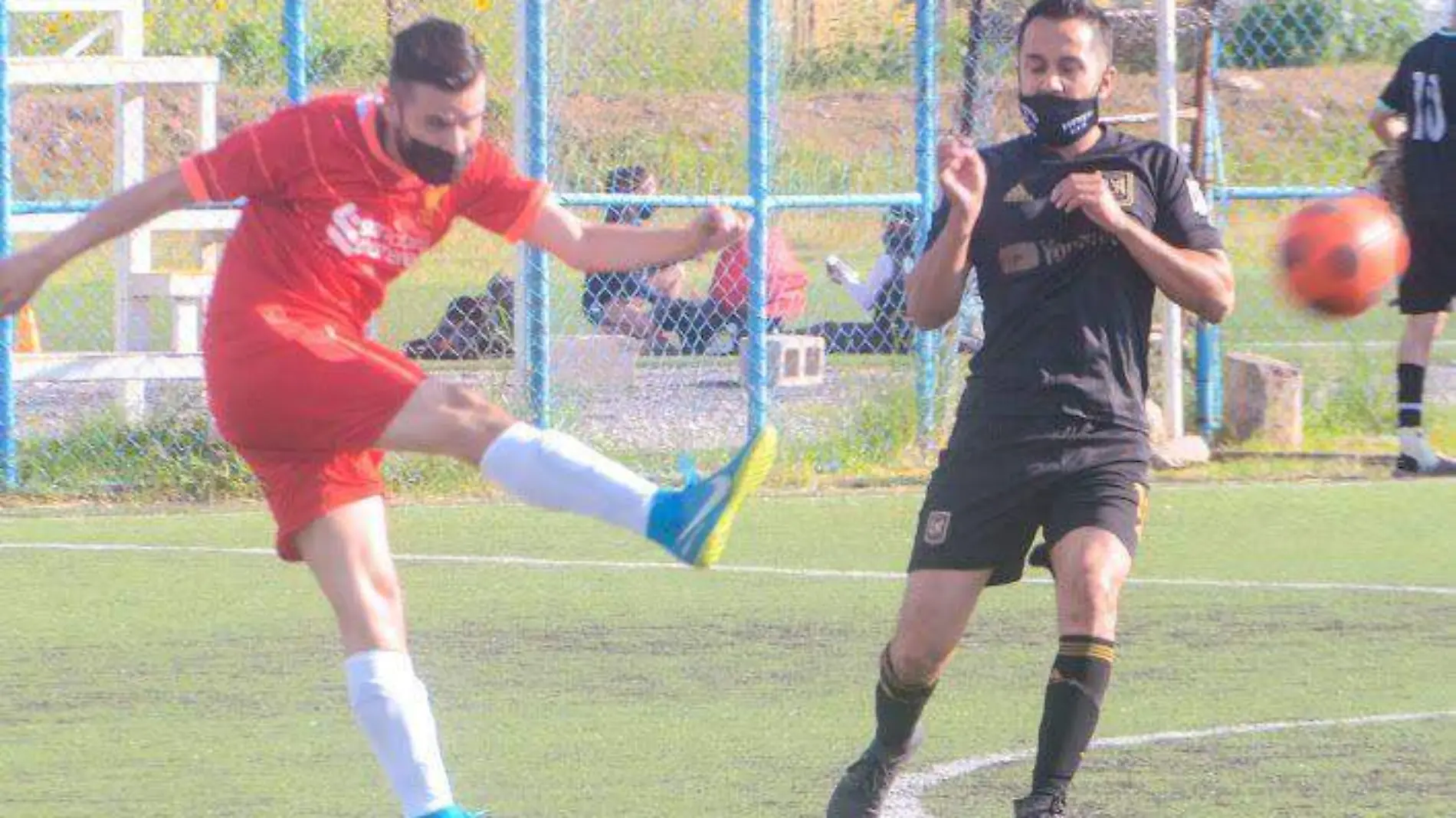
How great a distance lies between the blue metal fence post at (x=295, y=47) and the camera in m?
12.6

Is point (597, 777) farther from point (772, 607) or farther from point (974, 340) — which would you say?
point (974, 340)

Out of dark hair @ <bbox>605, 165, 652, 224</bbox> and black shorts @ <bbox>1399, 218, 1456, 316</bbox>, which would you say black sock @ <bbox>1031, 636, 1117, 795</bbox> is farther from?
dark hair @ <bbox>605, 165, 652, 224</bbox>

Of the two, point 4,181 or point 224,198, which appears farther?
point 4,181

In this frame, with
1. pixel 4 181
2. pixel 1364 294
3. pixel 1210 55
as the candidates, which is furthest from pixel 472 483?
pixel 1364 294

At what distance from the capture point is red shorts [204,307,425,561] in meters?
5.67

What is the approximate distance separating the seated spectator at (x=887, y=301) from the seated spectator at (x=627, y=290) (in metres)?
1.08

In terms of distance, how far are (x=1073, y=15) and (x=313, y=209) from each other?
188 cm

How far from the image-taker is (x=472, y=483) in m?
12.9

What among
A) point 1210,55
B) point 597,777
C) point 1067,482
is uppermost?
point 1210,55

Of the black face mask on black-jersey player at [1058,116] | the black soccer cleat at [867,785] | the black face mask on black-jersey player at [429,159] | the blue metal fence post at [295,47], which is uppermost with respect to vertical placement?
the blue metal fence post at [295,47]

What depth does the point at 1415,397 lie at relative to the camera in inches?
510

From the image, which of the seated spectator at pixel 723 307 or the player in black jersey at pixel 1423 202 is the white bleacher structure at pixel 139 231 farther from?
the player in black jersey at pixel 1423 202

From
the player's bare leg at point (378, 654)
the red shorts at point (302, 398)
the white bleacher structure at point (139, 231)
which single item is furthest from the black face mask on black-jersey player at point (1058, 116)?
the white bleacher structure at point (139, 231)

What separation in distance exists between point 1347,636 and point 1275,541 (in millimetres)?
2255
